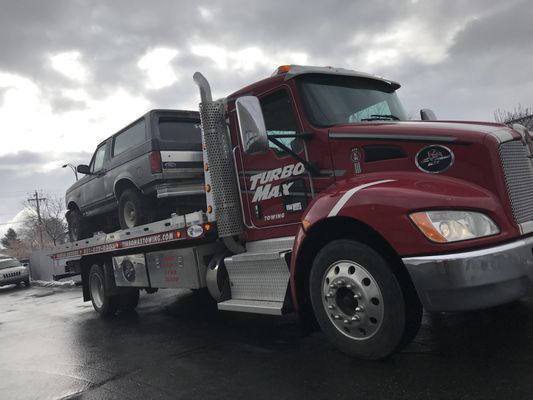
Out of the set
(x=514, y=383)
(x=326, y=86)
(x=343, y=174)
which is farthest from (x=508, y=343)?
(x=326, y=86)

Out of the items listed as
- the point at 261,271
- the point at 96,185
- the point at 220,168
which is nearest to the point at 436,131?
the point at 261,271

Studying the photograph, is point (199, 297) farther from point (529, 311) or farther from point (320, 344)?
point (529, 311)

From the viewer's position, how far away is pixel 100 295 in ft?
25.9

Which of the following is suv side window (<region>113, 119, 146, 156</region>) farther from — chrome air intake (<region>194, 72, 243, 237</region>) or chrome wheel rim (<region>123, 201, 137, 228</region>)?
chrome air intake (<region>194, 72, 243, 237</region>)

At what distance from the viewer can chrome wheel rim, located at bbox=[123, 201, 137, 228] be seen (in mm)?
6864

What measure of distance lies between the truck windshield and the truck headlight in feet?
4.70

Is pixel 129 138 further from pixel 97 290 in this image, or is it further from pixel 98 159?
pixel 97 290

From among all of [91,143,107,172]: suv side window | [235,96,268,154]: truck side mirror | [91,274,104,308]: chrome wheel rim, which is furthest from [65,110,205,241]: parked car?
[235,96,268,154]: truck side mirror

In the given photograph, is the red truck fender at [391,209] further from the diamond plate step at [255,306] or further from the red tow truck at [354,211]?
the diamond plate step at [255,306]

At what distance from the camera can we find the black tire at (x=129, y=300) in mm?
7852

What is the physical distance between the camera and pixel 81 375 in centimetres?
441

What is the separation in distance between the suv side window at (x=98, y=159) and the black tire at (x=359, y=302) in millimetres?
5501

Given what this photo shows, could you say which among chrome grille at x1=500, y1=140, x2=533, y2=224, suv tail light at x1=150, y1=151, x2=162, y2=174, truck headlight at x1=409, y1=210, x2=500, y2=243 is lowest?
truck headlight at x1=409, y1=210, x2=500, y2=243

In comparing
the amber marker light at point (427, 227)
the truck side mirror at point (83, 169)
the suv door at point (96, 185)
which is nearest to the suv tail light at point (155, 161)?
the suv door at point (96, 185)
